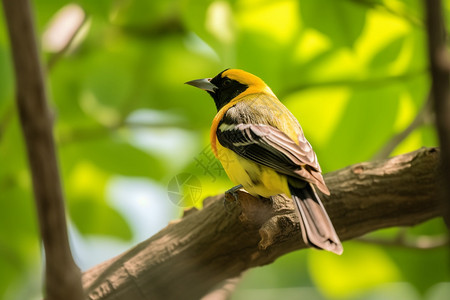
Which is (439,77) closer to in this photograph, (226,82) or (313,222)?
(313,222)

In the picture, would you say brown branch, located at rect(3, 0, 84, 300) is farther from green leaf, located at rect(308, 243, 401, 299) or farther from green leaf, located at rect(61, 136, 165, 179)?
green leaf, located at rect(308, 243, 401, 299)

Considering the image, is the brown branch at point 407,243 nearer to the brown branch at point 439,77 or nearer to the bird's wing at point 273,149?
the bird's wing at point 273,149

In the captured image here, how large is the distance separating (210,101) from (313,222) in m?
2.32

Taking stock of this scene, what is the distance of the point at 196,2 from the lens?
2.88m

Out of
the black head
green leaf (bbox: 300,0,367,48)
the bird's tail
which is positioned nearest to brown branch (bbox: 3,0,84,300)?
the bird's tail

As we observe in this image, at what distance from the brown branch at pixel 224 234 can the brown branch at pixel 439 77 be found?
68.7 inches

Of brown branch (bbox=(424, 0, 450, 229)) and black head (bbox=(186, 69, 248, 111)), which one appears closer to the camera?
brown branch (bbox=(424, 0, 450, 229))

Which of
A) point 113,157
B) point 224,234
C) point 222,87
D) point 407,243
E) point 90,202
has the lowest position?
point 407,243

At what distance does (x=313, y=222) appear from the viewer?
1561mm

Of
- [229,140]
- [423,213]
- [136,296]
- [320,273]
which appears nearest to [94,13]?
[229,140]

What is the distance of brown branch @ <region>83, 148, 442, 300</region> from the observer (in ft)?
8.35

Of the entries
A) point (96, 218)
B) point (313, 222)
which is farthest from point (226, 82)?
point (96, 218)

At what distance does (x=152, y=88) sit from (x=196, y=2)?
1.40m

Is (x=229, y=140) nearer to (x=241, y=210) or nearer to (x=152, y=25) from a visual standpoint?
(x=241, y=210)
